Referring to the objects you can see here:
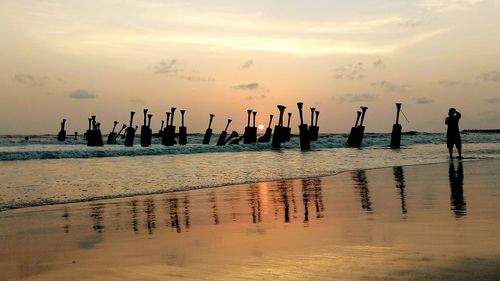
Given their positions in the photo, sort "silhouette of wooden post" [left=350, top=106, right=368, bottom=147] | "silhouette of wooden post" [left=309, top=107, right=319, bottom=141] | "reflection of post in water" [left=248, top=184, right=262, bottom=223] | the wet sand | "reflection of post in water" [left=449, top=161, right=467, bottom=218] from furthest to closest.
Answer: "silhouette of wooden post" [left=309, top=107, right=319, bottom=141], "silhouette of wooden post" [left=350, top=106, right=368, bottom=147], "reflection of post in water" [left=248, top=184, right=262, bottom=223], "reflection of post in water" [left=449, top=161, right=467, bottom=218], the wet sand

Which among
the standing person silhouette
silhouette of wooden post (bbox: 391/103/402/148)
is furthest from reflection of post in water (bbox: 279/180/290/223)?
silhouette of wooden post (bbox: 391/103/402/148)

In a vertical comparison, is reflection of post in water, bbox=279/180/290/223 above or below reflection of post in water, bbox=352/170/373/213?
below

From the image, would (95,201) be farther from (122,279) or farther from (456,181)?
(456,181)

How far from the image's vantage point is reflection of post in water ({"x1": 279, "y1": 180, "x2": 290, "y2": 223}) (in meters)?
7.92

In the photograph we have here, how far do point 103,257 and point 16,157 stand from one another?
85.2ft

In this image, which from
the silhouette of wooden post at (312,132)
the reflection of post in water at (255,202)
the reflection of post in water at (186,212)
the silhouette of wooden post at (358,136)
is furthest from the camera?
the silhouette of wooden post at (312,132)

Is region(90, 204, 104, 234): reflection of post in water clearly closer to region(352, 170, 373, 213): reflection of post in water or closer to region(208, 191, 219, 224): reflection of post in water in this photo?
region(208, 191, 219, 224): reflection of post in water

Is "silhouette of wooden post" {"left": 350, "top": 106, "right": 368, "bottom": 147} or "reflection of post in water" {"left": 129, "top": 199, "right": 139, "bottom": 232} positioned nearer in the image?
"reflection of post in water" {"left": 129, "top": 199, "right": 139, "bottom": 232}

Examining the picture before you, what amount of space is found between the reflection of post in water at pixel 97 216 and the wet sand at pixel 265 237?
0.02m

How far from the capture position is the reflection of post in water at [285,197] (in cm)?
792

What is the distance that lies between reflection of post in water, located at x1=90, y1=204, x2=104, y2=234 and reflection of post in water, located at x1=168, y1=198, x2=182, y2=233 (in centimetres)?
95

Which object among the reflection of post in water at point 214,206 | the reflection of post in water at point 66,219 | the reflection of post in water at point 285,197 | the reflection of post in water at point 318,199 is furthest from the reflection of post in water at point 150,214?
the reflection of post in water at point 318,199

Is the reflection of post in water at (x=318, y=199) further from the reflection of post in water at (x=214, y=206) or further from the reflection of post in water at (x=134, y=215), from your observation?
the reflection of post in water at (x=134, y=215)

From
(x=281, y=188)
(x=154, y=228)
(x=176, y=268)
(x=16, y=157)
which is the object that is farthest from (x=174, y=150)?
(x=176, y=268)
